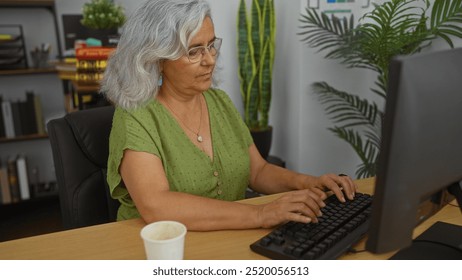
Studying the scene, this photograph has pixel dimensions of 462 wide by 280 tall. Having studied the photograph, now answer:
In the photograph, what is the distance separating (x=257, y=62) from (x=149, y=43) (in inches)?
56.7

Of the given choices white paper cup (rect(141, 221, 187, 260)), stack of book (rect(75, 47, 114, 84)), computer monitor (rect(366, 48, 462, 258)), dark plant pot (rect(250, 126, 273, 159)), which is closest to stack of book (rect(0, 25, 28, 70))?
stack of book (rect(75, 47, 114, 84))

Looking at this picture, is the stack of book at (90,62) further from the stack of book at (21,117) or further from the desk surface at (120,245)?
the desk surface at (120,245)

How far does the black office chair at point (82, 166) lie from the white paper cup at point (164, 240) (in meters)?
0.56

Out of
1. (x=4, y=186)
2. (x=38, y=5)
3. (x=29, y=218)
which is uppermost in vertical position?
(x=38, y=5)

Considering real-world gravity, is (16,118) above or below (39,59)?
below

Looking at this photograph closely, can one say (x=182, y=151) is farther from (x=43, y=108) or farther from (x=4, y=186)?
(x=43, y=108)

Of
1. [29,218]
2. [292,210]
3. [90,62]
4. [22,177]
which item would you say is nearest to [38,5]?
[90,62]

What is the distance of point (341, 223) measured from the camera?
94cm

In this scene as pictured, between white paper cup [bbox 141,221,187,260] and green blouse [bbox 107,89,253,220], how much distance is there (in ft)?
1.27

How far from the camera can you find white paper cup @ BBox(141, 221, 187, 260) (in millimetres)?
719

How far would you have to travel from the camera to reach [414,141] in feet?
2.04

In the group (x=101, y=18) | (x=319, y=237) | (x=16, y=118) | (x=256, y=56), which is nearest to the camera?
(x=319, y=237)

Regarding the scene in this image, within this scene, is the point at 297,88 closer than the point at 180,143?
No
